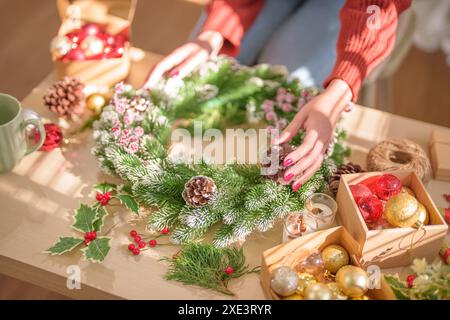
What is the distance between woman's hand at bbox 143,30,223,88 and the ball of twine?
0.43 m

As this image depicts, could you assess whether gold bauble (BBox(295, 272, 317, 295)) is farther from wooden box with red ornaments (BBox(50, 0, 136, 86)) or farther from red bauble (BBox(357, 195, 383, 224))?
wooden box with red ornaments (BBox(50, 0, 136, 86))

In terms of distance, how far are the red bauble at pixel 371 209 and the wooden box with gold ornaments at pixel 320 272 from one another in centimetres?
5

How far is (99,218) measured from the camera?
3.42 ft

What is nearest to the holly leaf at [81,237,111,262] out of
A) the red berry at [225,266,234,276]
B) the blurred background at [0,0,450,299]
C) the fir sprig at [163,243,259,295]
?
the fir sprig at [163,243,259,295]

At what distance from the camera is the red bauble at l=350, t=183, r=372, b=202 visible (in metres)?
1.00

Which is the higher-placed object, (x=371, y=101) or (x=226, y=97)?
(x=226, y=97)

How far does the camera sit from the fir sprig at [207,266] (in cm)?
96

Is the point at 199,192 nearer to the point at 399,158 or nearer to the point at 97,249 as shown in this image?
the point at 97,249

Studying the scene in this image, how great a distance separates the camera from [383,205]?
100 cm

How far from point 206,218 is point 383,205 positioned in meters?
0.32

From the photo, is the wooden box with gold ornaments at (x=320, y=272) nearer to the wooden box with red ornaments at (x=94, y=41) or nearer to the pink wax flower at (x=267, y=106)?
the pink wax flower at (x=267, y=106)
